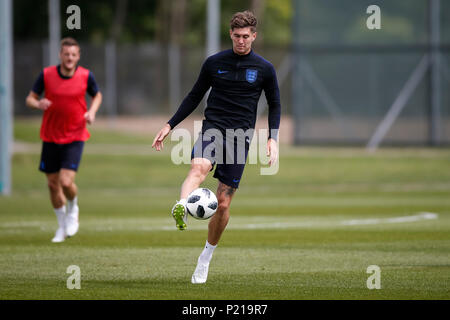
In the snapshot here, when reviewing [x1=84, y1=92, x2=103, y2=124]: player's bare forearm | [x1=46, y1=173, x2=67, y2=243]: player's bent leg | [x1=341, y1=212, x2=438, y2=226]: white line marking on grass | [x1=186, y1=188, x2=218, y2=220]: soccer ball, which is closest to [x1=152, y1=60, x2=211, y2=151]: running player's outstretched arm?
[x1=186, y1=188, x2=218, y2=220]: soccer ball

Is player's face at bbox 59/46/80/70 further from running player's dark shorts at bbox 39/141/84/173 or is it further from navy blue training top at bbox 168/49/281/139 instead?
navy blue training top at bbox 168/49/281/139

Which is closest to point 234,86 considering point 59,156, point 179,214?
point 179,214

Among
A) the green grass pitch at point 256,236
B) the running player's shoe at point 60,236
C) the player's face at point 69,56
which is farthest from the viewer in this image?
the running player's shoe at point 60,236

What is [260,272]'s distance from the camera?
30.4 ft

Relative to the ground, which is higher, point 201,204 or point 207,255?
point 201,204

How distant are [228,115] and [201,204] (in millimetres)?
1127

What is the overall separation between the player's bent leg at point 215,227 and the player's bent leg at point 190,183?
296 millimetres

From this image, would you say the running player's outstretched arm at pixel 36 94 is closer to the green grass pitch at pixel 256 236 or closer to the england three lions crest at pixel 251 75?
the green grass pitch at pixel 256 236

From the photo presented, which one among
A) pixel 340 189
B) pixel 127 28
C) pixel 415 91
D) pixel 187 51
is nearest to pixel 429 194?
pixel 340 189

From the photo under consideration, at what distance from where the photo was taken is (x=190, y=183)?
8383 mm

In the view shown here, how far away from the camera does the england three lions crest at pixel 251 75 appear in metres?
8.80

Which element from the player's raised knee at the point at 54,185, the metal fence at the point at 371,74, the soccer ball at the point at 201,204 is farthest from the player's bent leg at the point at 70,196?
the metal fence at the point at 371,74

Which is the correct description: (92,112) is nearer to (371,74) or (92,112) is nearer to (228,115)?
(228,115)

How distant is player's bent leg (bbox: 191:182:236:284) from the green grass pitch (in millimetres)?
146
